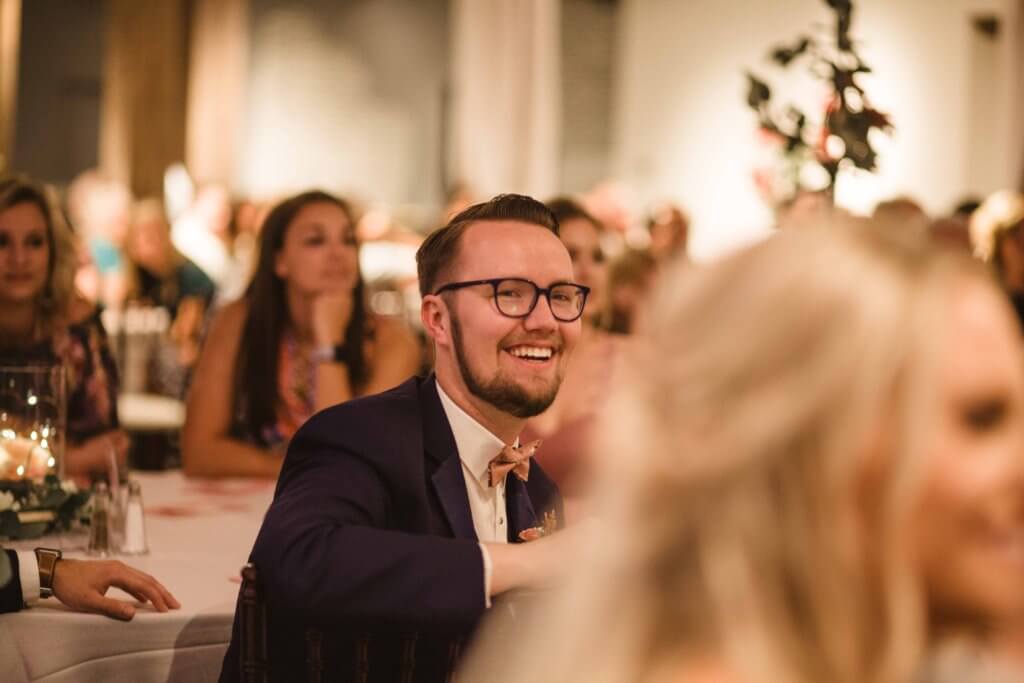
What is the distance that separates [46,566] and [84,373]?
1662mm

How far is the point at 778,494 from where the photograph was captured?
0.90m

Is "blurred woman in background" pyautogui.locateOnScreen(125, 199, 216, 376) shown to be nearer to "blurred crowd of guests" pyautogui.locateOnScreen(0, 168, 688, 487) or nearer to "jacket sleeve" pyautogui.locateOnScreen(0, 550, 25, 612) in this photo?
"blurred crowd of guests" pyautogui.locateOnScreen(0, 168, 688, 487)

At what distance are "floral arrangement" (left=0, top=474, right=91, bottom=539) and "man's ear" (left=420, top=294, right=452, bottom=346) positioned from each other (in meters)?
0.90

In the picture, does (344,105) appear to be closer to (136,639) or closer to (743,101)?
(743,101)

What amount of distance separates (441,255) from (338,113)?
10.9 meters

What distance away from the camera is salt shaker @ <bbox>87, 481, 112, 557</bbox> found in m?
2.61

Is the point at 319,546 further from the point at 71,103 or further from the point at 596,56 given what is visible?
the point at 71,103

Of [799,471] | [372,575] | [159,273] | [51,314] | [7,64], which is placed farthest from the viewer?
[7,64]

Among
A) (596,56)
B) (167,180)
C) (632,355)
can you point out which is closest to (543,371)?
(632,355)

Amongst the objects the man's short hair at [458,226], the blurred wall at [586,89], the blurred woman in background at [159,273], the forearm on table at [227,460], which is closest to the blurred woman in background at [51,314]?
the forearm on table at [227,460]

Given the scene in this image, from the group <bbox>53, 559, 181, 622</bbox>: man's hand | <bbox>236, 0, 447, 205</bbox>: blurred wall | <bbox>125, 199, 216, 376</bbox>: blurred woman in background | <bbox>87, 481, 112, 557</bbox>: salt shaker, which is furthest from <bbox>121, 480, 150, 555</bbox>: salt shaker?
<bbox>236, 0, 447, 205</bbox>: blurred wall

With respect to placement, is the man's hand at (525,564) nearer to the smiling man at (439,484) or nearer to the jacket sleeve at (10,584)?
the smiling man at (439,484)

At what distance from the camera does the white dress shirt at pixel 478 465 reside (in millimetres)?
2100

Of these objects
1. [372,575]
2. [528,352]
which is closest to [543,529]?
[528,352]
